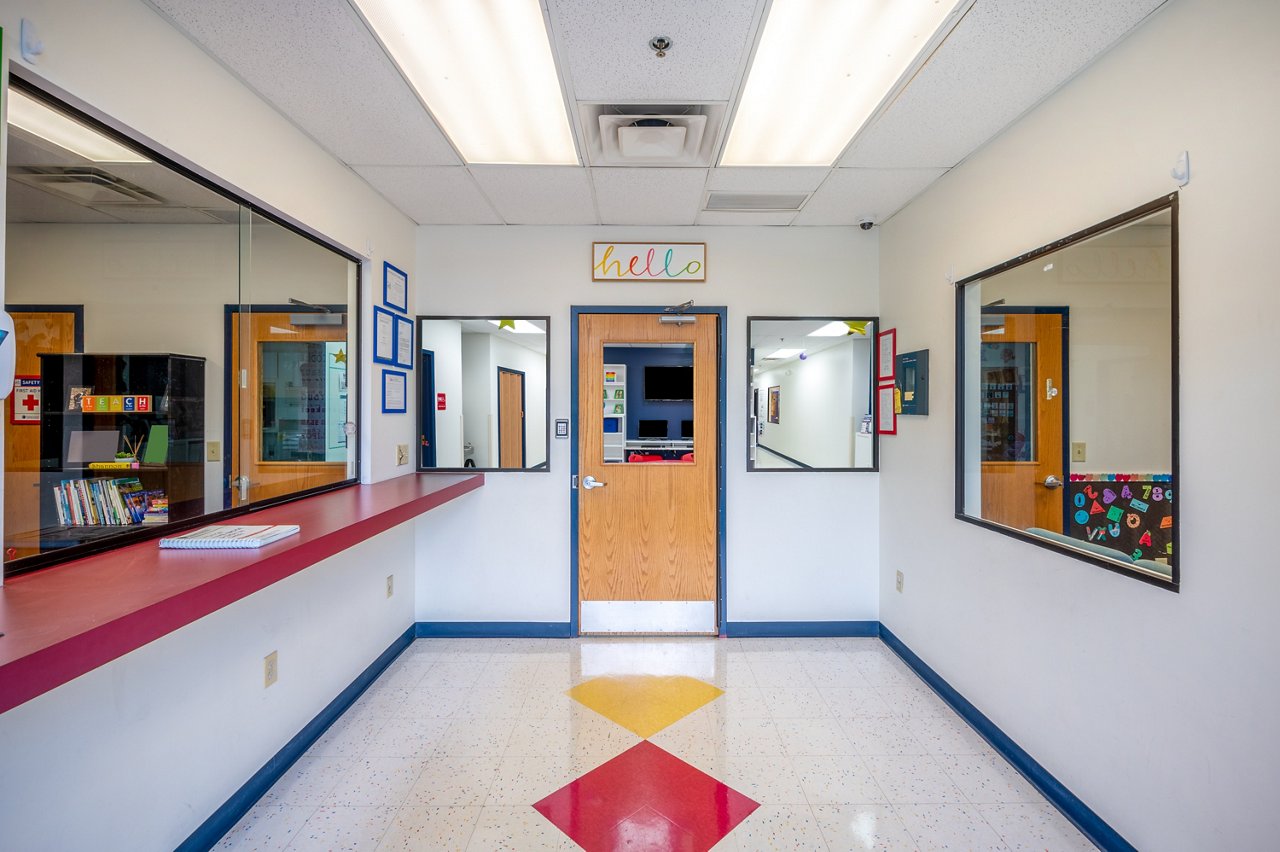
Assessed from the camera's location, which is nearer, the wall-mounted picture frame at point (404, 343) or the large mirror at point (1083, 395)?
the large mirror at point (1083, 395)

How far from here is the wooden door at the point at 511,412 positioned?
3678 mm

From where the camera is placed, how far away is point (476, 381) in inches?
146

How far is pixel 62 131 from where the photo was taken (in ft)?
4.83

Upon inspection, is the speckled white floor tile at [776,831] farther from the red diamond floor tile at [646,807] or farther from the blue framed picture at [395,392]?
the blue framed picture at [395,392]

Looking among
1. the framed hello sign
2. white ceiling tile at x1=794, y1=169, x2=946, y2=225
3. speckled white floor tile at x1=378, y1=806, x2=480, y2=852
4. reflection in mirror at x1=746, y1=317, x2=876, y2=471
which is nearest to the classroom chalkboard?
reflection in mirror at x1=746, y1=317, x2=876, y2=471

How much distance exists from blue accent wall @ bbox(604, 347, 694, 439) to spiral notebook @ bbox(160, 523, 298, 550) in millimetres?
2186

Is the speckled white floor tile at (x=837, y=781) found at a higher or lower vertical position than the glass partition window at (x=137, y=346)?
lower

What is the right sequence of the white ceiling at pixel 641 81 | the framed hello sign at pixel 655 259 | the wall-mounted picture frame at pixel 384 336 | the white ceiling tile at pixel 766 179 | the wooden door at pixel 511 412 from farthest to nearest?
the wooden door at pixel 511 412 → the framed hello sign at pixel 655 259 → the wall-mounted picture frame at pixel 384 336 → the white ceiling tile at pixel 766 179 → the white ceiling at pixel 641 81

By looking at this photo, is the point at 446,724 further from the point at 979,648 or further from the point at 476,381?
the point at 979,648

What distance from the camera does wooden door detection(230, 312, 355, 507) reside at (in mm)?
2242

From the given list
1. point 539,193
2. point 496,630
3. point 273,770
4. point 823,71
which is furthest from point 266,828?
point 823,71

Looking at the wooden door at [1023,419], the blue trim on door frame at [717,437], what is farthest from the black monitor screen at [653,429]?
the wooden door at [1023,419]

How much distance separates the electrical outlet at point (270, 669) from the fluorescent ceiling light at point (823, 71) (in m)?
3.06

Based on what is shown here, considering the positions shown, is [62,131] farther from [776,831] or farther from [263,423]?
[776,831]
